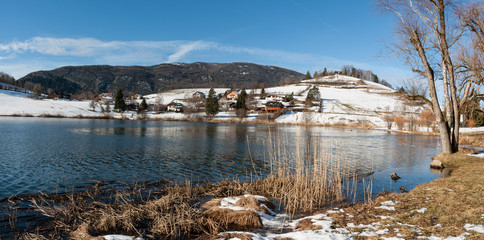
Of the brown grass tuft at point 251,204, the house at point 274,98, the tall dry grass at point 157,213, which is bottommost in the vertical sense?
the tall dry grass at point 157,213

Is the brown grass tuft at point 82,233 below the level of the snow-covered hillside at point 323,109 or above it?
below

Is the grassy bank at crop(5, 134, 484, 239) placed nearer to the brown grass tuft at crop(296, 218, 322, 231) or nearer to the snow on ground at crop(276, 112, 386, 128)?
the brown grass tuft at crop(296, 218, 322, 231)

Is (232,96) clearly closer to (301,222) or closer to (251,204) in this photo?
(251,204)

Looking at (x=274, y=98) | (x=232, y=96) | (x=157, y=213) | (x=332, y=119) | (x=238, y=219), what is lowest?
(x=238, y=219)

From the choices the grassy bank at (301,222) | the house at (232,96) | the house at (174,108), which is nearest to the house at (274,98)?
the house at (232,96)

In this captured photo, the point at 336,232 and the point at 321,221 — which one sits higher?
the point at 336,232

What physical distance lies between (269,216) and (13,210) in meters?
8.55

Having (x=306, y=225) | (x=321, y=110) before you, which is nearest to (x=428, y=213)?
(x=306, y=225)

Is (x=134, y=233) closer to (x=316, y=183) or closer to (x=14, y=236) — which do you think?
(x=14, y=236)

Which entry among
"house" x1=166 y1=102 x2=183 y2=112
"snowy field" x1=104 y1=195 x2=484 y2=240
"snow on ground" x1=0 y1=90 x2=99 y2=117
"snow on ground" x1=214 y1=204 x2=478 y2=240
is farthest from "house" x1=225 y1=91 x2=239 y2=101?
"snow on ground" x1=214 y1=204 x2=478 y2=240

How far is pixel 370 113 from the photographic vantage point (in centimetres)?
10050

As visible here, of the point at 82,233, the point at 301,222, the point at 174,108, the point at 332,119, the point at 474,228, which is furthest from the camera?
the point at 174,108

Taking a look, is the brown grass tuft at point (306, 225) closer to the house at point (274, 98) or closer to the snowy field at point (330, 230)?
the snowy field at point (330, 230)

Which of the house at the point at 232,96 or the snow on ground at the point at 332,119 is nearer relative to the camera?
the snow on ground at the point at 332,119
